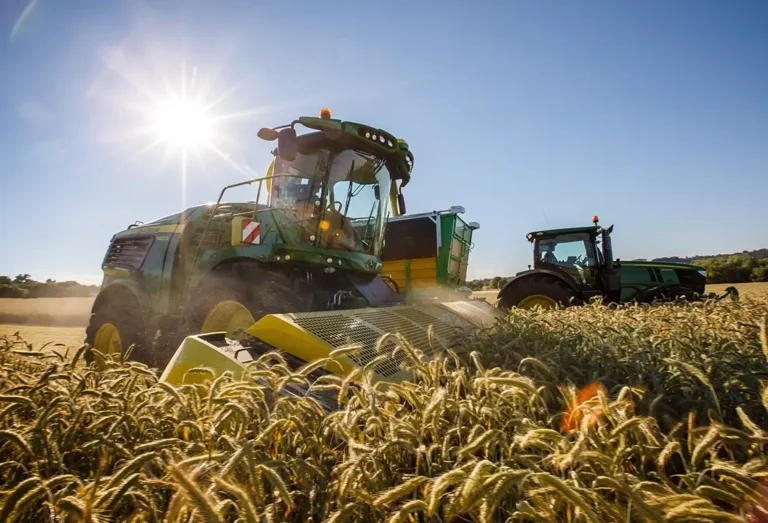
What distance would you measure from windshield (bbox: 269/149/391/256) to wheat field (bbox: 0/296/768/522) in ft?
9.37

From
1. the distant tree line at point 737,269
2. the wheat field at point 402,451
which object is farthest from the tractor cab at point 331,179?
the distant tree line at point 737,269

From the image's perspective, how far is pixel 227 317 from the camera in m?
3.57

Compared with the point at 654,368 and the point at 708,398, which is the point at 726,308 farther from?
the point at 708,398

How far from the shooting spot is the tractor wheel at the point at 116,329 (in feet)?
15.9

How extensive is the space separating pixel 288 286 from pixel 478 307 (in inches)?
87.8

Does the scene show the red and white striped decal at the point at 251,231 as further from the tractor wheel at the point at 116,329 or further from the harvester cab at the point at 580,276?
the harvester cab at the point at 580,276

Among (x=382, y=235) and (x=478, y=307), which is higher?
(x=382, y=235)

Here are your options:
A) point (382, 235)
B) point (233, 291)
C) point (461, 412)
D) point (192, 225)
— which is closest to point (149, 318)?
point (192, 225)

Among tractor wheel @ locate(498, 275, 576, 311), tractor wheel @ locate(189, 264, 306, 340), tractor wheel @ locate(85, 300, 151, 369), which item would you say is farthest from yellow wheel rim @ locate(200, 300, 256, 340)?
tractor wheel @ locate(498, 275, 576, 311)

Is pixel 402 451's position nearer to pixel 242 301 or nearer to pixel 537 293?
pixel 242 301

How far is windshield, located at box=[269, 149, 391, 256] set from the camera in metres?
4.31

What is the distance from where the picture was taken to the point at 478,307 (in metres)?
4.70

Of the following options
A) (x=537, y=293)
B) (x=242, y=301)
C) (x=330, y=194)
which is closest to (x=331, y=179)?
(x=330, y=194)

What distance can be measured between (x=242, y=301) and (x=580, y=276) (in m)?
7.86
